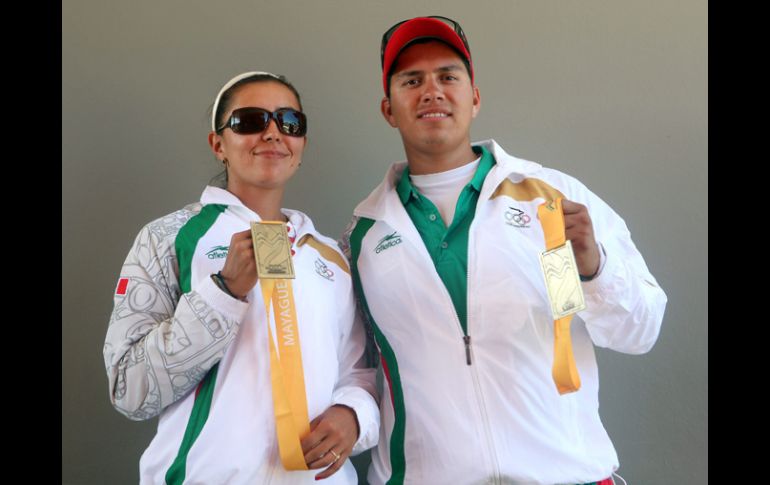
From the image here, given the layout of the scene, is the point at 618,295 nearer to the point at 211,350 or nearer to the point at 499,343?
the point at 499,343

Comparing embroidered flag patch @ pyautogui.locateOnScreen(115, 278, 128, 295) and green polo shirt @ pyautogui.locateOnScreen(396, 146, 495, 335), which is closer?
embroidered flag patch @ pyautogui.locateOnScreen(115, 278, 128, 295)

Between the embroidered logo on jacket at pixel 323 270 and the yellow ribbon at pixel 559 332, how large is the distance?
2.42 feet

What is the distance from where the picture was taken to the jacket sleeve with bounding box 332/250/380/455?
2127mm

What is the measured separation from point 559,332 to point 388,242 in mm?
688

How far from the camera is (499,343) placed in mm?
2143

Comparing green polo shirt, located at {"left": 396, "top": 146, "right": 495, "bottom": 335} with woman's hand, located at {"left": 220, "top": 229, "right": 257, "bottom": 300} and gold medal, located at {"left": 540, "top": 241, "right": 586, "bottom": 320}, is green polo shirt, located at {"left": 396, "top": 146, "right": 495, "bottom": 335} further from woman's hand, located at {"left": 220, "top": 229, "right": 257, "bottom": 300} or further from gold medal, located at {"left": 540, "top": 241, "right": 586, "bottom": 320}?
woman's hand, located at {"left": 220, "top": 229, "right": 257, "bottom": 300}

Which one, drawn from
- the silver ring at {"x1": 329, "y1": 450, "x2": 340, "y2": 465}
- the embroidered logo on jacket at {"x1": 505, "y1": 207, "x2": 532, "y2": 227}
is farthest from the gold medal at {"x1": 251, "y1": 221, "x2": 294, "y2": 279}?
the embroidered logo on jacket at {"x1": 505, "y1": 207, "x2": 532, "y2": 227}

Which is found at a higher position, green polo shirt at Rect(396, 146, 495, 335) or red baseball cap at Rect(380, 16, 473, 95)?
red baseball cap at Rect(380, 16, 473, 95)

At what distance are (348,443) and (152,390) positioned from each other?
601 millimetres

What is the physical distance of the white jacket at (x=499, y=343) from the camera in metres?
2.06

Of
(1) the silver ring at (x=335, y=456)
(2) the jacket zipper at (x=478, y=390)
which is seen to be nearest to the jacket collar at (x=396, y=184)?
(2) the jacket zipper at (x=478, y=390)

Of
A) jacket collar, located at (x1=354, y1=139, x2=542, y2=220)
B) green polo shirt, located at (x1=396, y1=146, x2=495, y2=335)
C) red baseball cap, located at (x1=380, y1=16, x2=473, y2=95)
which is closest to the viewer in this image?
green polo shirt, located at (x1=396, y1=146, x2=495, y2=335)

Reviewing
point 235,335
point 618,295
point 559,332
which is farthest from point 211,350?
point 618,295

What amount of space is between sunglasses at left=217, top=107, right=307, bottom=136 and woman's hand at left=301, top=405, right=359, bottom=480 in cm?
94
